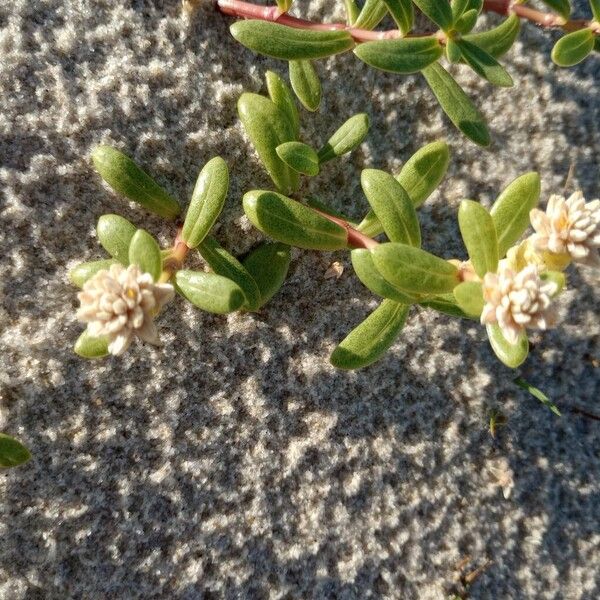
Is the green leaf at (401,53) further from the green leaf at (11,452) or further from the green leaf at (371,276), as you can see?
the green leaf at (11,452)

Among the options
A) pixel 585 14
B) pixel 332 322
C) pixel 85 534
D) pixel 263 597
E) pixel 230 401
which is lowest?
pixel 263 597

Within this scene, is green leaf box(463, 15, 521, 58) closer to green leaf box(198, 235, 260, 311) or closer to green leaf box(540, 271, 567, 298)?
green leaf box(540, 271, 567, 298)

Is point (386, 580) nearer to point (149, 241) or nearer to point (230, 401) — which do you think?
point (230, 401)

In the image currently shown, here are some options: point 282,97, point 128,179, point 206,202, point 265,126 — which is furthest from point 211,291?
point 282,97

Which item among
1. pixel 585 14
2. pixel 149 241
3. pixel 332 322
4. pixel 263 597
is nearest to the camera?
pixel 149 241

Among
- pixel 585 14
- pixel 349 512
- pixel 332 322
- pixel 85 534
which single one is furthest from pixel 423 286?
pixel 585 14

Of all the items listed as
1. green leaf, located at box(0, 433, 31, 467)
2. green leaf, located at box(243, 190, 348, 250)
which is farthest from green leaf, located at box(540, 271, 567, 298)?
green leaf, located at box(0, 433, 31, 467)
